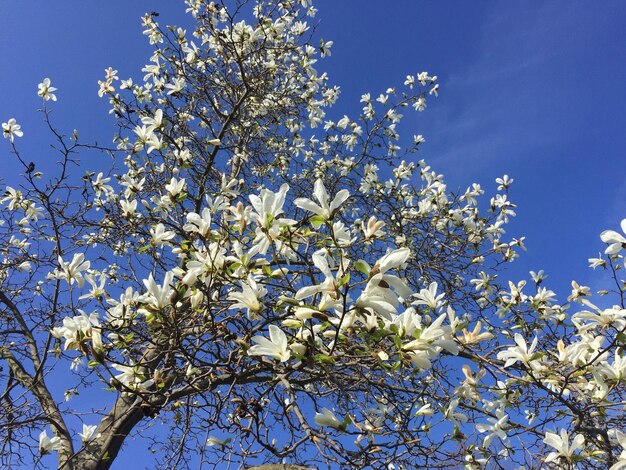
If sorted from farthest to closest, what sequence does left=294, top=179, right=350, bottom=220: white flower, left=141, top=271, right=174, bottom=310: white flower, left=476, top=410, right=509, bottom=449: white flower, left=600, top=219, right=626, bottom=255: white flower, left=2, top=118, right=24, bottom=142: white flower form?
left=2, top=118, right=24, bottom=142: white flower → left=476, top=410, right=509, bottom=449: white flower → left=600, top=219, right=626, bottom=255: white flower → left=141, top=271, right=174, bottom=310: white flower → left=294, top=179, right=350, bottom=220: white flower

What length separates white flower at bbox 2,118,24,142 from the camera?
356 cm

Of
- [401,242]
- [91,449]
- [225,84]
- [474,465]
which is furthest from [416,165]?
[91,449]

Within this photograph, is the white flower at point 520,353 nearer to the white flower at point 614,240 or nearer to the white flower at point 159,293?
the white flower at point 614,240

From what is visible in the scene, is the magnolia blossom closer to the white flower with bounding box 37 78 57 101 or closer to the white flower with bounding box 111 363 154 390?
the white flower with bounding box 111 363 154 390

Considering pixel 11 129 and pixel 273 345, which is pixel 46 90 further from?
pixel 273 345

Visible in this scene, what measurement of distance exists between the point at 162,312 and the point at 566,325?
2.90 metres

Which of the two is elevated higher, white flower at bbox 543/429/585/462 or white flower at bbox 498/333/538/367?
white flower at bbox 498/333/538/367

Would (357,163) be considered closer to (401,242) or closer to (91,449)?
(401,242)

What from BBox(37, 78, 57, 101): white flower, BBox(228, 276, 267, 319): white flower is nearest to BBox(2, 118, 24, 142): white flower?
BBox(37, 78, 57, 101): white flower

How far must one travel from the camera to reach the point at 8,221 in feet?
13.3

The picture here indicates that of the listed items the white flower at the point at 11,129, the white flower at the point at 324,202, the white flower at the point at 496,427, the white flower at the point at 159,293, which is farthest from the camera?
the white flower at the point at 11,129

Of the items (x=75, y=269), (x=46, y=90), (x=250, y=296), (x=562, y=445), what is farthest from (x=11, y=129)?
(x=562, y=445)

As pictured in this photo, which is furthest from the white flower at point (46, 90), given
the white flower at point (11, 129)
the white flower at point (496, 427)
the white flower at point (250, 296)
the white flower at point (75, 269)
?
the white flower at point (496, 427)

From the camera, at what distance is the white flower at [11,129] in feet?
11.7
